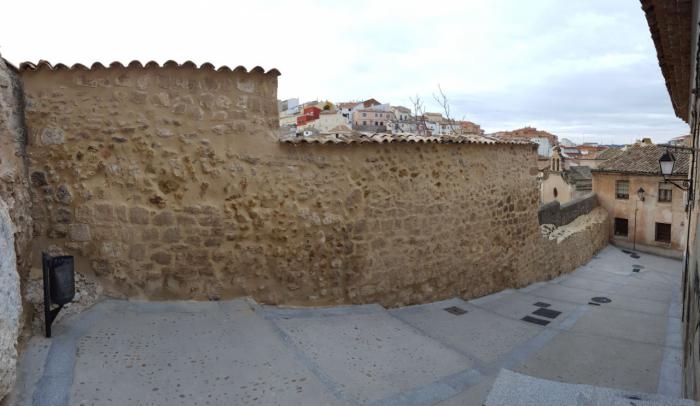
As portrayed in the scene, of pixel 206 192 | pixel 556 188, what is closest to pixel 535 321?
pixel 206 192

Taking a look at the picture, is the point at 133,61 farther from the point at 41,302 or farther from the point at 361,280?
the point at 361,280

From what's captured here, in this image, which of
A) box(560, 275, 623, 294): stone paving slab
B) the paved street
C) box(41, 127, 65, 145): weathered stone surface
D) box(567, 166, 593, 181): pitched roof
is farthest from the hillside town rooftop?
box(567, 166, 593, 181): pitched roof

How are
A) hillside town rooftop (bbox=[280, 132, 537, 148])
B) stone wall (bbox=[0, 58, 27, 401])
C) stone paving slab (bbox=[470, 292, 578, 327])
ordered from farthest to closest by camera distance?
stone paving slab (bbox=[470, 292, 578, 327]), hillside town rooftop (bbox=[280, 132, 537, 148]), stone wall (bbox=[0, 58, 27, 401])

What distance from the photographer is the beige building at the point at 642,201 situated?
22594 mm

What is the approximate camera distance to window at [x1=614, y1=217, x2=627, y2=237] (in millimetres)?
24373

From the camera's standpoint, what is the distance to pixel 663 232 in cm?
2314

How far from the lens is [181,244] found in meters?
5.41

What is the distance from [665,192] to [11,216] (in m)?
27.0

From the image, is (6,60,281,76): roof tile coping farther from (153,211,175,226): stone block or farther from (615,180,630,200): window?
(615,180,630,200): window

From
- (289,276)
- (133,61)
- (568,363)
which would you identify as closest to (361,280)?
(289,276)

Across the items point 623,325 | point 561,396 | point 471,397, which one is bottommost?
point 623,325

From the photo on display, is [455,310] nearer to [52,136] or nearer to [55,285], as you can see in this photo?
[55,285]

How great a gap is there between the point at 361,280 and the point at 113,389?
3.57 meters

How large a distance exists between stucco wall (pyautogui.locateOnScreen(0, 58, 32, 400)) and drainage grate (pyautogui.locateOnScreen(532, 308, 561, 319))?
26.3ft
